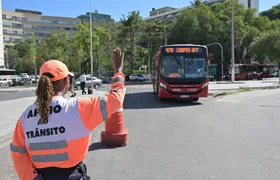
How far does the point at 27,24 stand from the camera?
119875mm

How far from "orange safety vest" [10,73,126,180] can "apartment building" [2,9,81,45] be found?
11089 centimetres

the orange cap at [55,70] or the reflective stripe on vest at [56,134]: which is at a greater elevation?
the orange cap at [55,70]

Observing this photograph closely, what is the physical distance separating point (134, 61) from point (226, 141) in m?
57.6

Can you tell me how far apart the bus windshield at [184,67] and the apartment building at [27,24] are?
98663 millimetres

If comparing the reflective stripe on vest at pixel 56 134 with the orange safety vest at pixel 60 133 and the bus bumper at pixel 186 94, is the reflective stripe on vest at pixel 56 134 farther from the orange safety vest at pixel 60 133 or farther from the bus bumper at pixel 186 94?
the bus bumper at pixel 186 94

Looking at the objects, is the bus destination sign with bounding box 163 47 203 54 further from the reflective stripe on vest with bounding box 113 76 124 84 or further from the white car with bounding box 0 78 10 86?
the white car with bounding box 0 78 10 86

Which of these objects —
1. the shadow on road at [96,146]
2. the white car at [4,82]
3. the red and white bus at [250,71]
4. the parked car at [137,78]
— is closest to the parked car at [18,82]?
the white car at [4,82]

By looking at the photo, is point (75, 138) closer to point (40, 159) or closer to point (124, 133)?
point (40, 159)

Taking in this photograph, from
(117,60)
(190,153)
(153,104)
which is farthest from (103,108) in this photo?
(153,104)

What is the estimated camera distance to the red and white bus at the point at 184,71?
1570 cm

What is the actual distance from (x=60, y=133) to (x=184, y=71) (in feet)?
46.6

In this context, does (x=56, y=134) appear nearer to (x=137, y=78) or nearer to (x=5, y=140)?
(x=5, y=140)

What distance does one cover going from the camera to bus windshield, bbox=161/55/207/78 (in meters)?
15.9

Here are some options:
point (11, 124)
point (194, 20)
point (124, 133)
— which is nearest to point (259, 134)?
point (124, 133)
